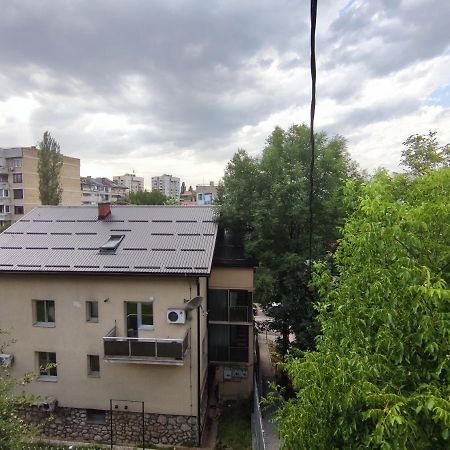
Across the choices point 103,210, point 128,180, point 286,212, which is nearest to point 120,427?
point 103,210

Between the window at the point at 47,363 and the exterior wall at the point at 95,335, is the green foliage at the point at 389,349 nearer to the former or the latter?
the exterior wall at the point at 95,335

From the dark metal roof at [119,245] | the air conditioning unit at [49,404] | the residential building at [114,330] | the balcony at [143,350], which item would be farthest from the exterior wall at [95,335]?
the balcony at [143,350]

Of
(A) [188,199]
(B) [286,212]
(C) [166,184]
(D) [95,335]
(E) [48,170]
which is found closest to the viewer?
(D) [95,335]

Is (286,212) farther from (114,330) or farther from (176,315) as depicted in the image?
(114,330)

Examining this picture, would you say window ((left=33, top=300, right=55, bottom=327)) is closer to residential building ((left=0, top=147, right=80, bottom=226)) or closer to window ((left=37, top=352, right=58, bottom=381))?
window ((left=37, top=352, right=58, bottom=381))

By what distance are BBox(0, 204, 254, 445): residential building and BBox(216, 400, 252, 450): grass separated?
2.90 ft

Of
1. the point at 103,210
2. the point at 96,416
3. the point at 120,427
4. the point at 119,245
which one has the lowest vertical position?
the point at 120,427

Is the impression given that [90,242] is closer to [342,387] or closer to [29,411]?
[29,411]

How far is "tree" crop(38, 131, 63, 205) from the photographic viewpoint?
43.2 meters

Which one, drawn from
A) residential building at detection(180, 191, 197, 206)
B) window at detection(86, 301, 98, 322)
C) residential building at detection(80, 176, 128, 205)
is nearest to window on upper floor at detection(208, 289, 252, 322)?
window at detection(86, 301, 98, 322)

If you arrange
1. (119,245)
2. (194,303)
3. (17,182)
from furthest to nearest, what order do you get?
1. (17,182)
2. (119,245)
3. (194,303)

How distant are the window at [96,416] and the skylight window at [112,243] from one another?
5.96m

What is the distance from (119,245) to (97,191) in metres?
73.4

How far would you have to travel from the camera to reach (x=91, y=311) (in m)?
12.9
